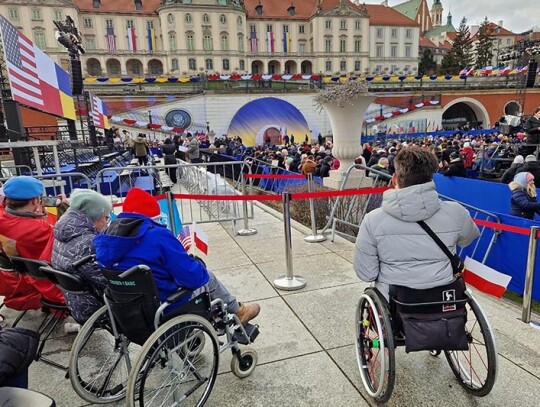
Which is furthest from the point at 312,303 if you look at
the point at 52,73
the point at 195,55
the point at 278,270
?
the point at 195,55

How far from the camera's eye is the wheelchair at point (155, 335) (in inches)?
79.1

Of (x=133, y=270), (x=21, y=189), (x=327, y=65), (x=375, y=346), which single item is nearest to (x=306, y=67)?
(x=327, y=65)

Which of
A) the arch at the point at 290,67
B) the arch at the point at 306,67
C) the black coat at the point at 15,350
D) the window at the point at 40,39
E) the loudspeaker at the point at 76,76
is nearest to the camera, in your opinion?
the black coat at the point at 15,350

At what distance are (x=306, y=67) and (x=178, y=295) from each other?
7622 centimetres

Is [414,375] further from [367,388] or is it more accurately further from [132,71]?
[132,71]

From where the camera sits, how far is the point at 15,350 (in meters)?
1.65

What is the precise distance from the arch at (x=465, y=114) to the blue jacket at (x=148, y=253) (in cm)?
5153

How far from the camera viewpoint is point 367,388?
2387 millimetres

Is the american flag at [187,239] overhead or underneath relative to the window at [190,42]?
underneath

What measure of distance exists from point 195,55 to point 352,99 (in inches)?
2416

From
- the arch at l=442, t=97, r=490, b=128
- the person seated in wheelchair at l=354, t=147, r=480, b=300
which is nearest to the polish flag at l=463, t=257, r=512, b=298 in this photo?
the person seated in wheelchair at l=354, t=147, r=480, b=300

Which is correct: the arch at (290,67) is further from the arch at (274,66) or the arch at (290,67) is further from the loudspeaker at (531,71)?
the loudspeaker at (531,71)

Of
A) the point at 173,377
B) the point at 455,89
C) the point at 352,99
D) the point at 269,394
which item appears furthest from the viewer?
the point at 455,89

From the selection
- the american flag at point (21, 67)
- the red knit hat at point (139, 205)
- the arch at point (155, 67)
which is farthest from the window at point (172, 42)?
the red knit hat at point (139, 205)
